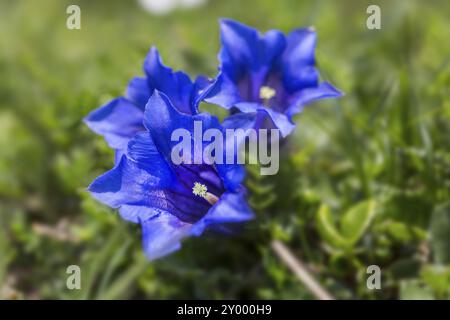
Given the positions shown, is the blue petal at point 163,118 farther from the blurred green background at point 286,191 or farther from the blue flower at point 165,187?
the blurred green background at point 286,191

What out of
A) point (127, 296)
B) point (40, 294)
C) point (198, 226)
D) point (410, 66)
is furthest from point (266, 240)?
point (410, 66)

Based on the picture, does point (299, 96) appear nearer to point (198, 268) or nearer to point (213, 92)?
point (213, 92)

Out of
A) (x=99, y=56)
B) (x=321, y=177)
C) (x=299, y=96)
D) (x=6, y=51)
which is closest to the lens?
(x=299, y=96)

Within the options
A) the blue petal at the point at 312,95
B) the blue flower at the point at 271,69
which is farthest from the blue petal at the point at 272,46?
the blue petal at the point at 312,95

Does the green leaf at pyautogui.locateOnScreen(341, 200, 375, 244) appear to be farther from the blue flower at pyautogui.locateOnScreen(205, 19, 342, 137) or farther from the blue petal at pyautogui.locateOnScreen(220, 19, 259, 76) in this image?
the blue petal at pyautogui.locateOnScreen(220, 19, 259, 76)

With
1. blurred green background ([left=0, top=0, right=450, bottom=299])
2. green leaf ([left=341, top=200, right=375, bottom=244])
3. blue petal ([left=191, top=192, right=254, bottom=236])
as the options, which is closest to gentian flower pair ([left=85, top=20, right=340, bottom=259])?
blue petal ([left=191, top=192, right=254, bottom=236])

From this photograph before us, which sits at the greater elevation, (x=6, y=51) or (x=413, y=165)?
(x=6, y=51)
